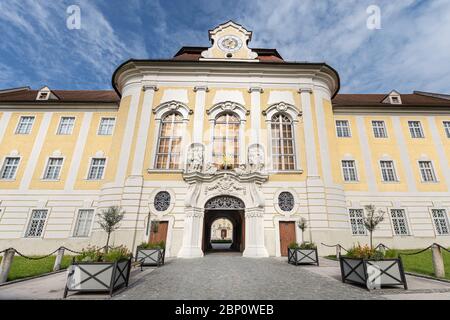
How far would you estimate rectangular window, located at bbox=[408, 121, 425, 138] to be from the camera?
1923cm

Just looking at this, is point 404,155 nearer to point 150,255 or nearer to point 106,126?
point 150,255

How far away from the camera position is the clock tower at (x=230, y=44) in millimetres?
19792

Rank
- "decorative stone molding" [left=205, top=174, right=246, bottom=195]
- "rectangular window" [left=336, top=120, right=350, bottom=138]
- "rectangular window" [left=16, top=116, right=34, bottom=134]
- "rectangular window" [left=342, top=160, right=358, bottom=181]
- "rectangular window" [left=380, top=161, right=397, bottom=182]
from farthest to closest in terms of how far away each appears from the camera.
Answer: "rectangular window" [left=336, top=120, right=350, bottom=138]
"rectangular window" [left=16, top=116, right=34, bottom=134]
"rectangular window" [left=380, top=161, right=397, bottom=182]
"rectangular window" [left=342, top=160, right=358, bottom=181]
"decorative stone molding" [left=205, top=174, right=246, bottom=195]

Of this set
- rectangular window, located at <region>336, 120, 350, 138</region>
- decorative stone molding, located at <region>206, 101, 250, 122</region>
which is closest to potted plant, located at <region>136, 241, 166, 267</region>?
decorative stone molding, located at <region>206, 101, 250, 122</region>

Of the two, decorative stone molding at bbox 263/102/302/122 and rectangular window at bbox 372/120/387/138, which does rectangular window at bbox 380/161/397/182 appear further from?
decorative stone molding at bbox 263/102/302/122

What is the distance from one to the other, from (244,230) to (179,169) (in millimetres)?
6252

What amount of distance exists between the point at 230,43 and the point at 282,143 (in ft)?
36.1

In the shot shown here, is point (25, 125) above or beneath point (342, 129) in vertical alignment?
beneath

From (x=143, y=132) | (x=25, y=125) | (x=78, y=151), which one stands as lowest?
(x=78, y=151)

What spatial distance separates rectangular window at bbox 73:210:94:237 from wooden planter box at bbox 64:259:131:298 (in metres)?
12.2

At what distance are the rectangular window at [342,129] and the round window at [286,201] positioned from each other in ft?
26.5

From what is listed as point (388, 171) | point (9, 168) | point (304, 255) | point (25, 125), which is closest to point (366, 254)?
point (304, 255)

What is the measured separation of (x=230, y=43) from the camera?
20.5 metres

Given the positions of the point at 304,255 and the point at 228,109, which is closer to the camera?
the point at 304,255
